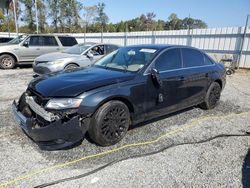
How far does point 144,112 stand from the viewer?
3.80 m

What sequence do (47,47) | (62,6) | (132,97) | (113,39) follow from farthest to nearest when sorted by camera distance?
(62,6) → (113,39) → (47,47) → (132,97)

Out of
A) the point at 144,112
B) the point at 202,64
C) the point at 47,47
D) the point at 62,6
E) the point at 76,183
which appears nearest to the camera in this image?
the point at 76,183

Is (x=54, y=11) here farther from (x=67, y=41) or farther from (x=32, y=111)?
(x=32, y=111)

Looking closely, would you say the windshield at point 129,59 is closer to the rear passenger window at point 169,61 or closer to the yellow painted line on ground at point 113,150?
the rear passenger window at point 169,61

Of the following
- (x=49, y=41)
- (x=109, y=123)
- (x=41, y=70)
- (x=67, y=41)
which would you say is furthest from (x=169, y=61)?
A: (x=49, y=41)

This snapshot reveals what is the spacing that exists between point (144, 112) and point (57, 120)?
150 centimetres

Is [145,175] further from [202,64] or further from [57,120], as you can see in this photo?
[202,64]

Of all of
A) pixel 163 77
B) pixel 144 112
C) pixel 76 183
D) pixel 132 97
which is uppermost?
pixel 163 77

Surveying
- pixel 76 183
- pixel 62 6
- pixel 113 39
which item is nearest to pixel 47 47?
pixel 113 39

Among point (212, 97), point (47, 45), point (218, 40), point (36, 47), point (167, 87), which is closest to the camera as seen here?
point (167, 87)

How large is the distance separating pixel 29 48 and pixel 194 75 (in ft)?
29.6

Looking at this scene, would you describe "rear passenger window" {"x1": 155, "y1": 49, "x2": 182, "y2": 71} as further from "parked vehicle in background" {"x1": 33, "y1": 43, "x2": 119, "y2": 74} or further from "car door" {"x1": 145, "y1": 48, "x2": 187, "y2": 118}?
"parked vehicle in background" {"x1": 33, "y1": 43, "x2": 119, "y2": 74}

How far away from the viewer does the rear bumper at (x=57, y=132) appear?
2.91 meters

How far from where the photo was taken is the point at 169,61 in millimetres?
4227
